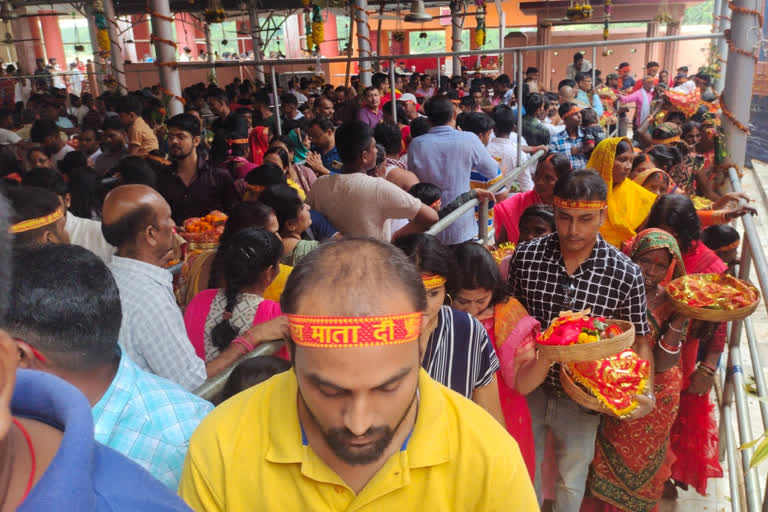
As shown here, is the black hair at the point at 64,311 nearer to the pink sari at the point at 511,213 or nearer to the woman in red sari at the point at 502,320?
the woman in red sari at the point at 502,320

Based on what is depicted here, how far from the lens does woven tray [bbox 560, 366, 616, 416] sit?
2.22 m

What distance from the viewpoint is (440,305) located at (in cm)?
193

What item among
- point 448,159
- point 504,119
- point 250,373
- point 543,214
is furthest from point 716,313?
point 504,119

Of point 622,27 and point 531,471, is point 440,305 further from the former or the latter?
point 622,27

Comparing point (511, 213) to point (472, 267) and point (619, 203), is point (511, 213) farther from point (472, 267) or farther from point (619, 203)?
point (472, 267)

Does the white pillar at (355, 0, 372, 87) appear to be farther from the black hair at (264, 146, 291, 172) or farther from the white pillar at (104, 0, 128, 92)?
the black hair at (264, 146, 291, 172)

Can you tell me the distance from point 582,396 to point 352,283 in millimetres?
1463

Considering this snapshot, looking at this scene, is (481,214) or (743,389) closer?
(743,389)

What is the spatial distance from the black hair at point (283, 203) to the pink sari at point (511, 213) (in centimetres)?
128

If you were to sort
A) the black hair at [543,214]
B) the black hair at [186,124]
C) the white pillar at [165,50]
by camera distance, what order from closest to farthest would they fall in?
1. the black hair at [543,214]
2. the black hair at [186,124]
3. the white pillar at [165,50]

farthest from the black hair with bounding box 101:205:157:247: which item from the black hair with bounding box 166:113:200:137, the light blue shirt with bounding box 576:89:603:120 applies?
the light blue shirt with bounding box 576:89:603:120

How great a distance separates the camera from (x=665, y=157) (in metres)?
4.77

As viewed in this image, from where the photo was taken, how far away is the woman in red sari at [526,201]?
12.1ft

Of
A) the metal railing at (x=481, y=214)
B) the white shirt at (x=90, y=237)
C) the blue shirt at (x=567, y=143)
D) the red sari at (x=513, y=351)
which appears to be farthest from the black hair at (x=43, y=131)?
the red sari at (x=513, y=351)
